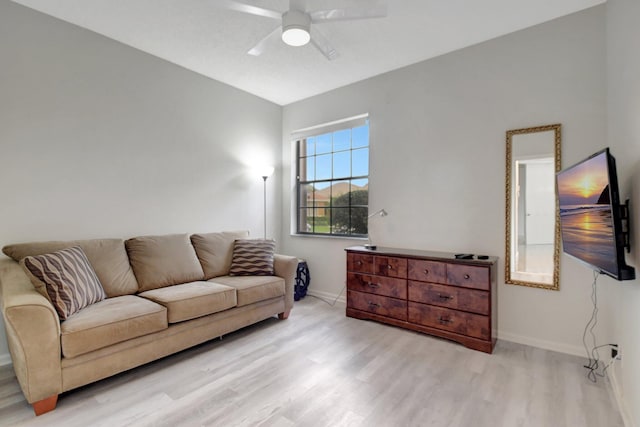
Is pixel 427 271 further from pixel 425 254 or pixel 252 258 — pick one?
pixel 252 258

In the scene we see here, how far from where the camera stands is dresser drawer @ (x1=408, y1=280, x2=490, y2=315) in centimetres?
256

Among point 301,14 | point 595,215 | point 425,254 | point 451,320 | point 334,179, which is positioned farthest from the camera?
point 334,179

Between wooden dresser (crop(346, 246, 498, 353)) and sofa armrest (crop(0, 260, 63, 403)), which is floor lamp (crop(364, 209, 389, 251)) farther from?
sofa armrest (crop(0, 260, 63, 403))

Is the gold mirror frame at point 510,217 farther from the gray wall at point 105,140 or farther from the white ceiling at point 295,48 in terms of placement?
the gray wall at point 105,140

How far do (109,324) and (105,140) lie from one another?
1775 millimetres

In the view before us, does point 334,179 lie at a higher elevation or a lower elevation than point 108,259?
higher

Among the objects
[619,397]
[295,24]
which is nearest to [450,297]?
[619,397]

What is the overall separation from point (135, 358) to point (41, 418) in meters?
0.52

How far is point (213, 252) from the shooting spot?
3322 millimetres

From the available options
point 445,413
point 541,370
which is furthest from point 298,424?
point 541,370

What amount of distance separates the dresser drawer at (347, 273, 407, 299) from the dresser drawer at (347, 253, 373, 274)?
55 mm

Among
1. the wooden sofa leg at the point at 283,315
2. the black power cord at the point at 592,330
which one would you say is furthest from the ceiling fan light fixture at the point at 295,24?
the black power cord at the point at 592,330

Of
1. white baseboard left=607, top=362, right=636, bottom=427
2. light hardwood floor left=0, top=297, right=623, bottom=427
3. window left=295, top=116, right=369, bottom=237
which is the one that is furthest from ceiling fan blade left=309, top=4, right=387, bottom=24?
white baseboard left=607, top=362, right=636, bottom=427

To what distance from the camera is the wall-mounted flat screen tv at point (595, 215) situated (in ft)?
4.67
